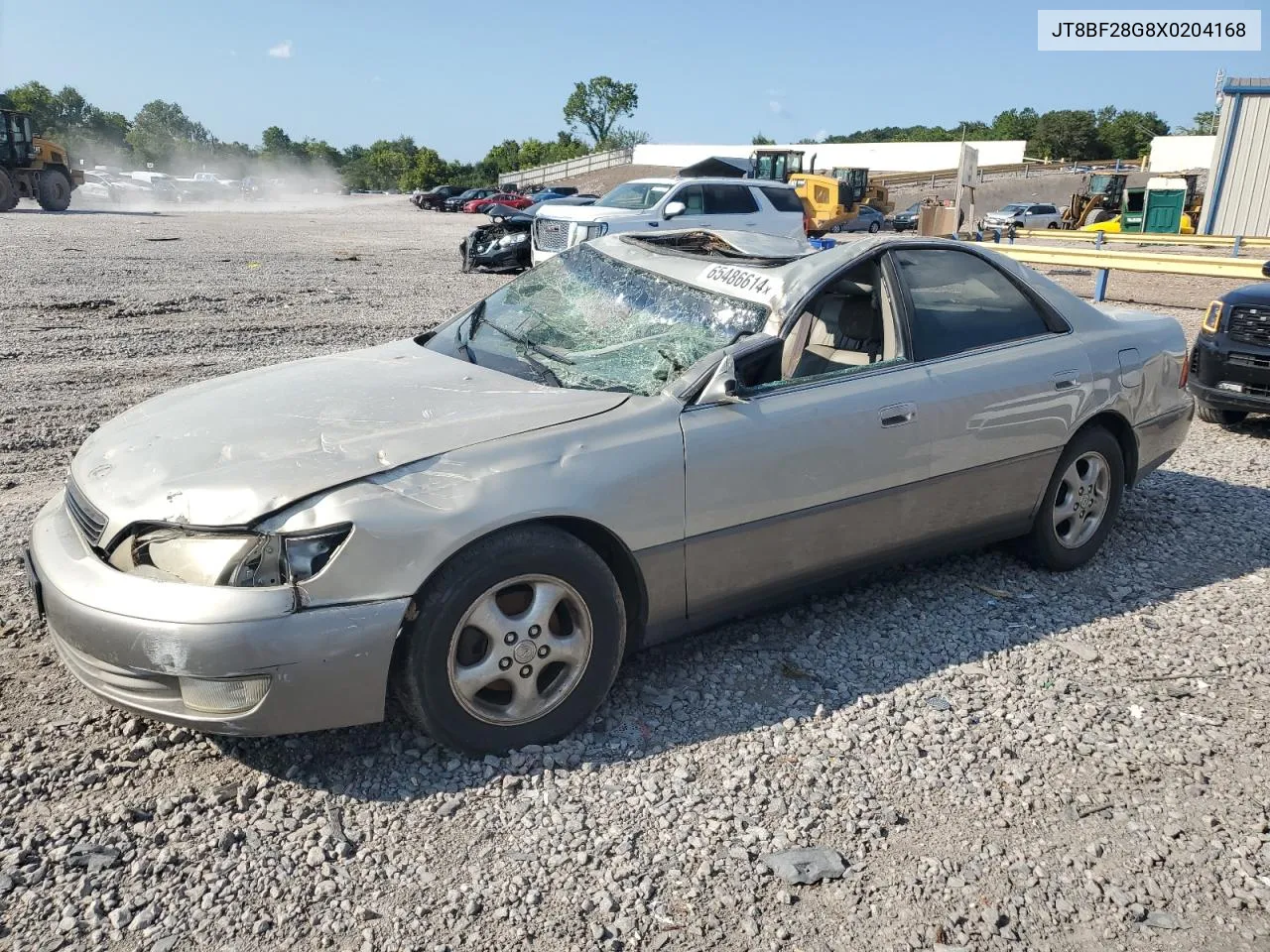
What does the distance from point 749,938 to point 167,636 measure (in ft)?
5.58

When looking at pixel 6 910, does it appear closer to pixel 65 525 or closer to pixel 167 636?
pixel 167 636

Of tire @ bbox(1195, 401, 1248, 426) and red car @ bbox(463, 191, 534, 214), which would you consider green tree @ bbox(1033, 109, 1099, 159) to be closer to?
red car @ bbox(463, 191, 534, 214)

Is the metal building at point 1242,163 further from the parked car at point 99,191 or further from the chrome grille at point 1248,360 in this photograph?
the parked car at point 99,191

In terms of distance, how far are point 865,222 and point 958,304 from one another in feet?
122

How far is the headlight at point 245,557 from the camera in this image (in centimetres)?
260

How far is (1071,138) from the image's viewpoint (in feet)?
252

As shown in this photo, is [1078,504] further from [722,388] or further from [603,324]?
[603,324]

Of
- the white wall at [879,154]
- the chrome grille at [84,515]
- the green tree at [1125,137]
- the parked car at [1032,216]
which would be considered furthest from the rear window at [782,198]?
the green tree at [1125,137]

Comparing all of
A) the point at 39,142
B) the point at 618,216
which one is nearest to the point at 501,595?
the point at 618,216

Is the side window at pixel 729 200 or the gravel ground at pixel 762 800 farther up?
the side window at pixel 729 200

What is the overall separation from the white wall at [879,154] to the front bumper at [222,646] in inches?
2525

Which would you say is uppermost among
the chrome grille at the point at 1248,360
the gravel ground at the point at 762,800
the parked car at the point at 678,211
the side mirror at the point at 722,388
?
the side mirror at the point at 722,388

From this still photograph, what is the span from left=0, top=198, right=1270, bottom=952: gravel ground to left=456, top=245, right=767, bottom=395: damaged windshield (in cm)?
114

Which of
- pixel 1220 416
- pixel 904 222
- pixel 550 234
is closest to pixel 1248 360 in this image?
pixel 1220 416
